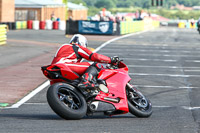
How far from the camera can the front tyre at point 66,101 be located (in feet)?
25.8

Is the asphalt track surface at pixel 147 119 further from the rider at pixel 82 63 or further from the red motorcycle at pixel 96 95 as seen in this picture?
the rider at pixel 82 63

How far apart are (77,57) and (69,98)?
38.7 inches

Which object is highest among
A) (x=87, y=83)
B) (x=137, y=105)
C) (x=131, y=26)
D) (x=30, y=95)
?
(x=131, y=26)

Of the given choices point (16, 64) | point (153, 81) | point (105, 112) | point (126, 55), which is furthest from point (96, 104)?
point (126, 55)

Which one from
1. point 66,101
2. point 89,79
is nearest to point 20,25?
point 89,79

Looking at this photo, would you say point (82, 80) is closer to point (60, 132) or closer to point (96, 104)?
point (96, 104)

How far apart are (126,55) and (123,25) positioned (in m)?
23.3

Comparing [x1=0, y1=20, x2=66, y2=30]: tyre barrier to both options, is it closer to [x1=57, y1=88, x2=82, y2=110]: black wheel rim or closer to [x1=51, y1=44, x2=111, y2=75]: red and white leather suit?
[x1=51, y1=44, x2=111, y2=75]: red and white leather suit

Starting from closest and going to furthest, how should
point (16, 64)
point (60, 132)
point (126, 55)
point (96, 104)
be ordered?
point (60, 132) < point (96, 104) < point (16, 64) < point (126, 55)

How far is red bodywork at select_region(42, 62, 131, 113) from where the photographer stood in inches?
332

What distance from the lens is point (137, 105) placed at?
8891 millimetres

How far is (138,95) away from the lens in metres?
9.02

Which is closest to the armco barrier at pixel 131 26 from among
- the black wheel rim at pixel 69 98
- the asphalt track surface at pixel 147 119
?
the asphalt track surface at pixel 147 119

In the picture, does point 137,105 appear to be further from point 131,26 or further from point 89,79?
point 131,26
